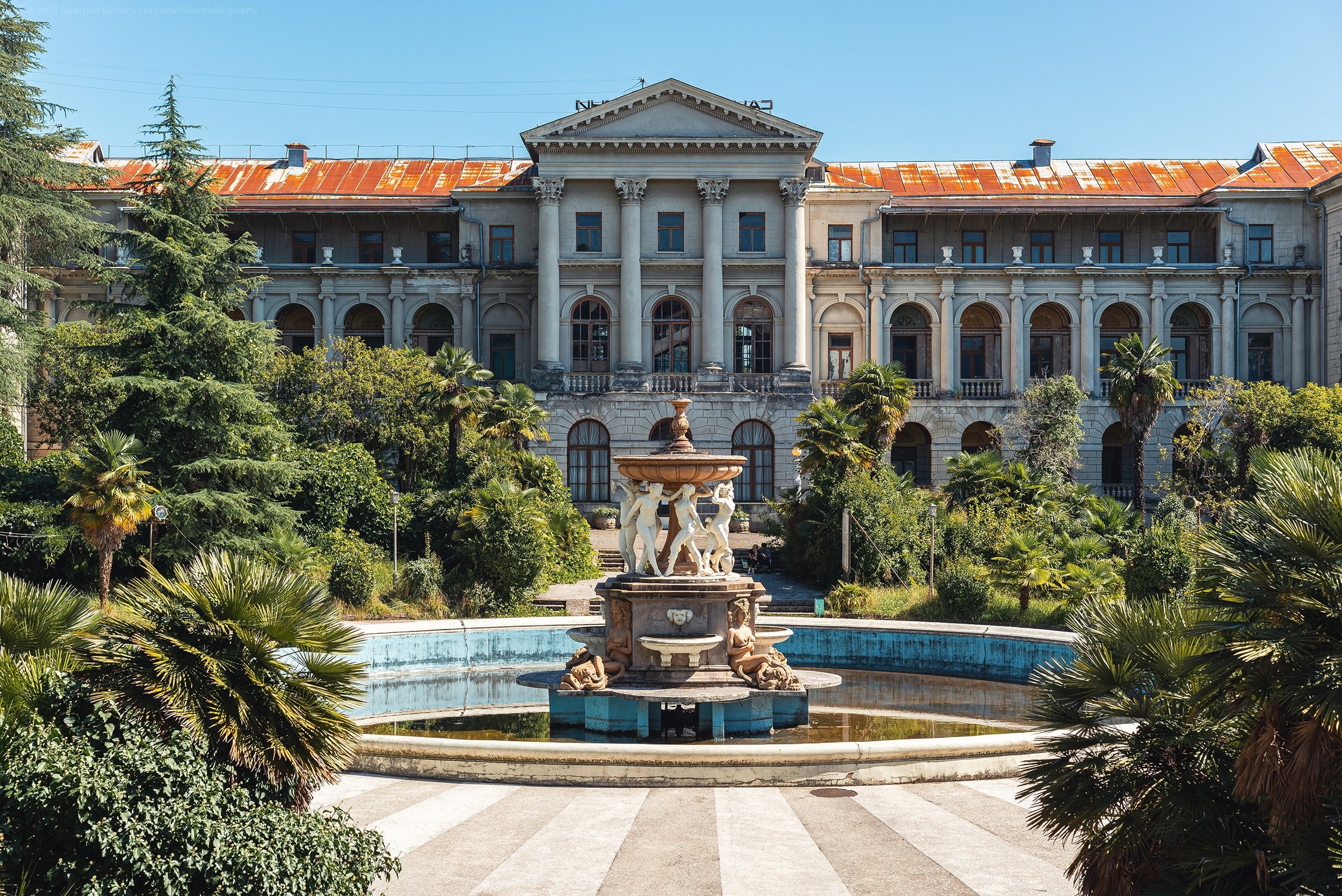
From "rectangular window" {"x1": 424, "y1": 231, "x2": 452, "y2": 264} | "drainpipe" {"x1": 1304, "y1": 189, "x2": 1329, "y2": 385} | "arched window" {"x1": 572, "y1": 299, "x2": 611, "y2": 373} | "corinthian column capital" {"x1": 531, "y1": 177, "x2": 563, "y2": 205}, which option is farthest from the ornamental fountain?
"drainpipe" {"x1": 1304, "y1": 189, "x2": 1329, "y2": 385}

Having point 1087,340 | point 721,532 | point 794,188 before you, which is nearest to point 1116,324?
point 1087,340

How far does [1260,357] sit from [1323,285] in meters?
3.84

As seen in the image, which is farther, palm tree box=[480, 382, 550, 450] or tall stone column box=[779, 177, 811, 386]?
tall stone column box=[779, 177, 811, 386]

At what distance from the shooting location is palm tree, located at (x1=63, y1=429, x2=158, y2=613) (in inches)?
996

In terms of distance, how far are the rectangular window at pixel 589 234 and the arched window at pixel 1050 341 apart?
19477 mm

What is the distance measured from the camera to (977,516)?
104 feet

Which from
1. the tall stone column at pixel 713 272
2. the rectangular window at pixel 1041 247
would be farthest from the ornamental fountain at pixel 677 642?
the rectangular window at pixel 1041 247

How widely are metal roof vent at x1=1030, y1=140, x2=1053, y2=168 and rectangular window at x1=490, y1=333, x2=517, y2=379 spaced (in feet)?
84.4

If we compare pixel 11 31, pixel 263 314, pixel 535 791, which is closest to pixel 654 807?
pixel 535 791

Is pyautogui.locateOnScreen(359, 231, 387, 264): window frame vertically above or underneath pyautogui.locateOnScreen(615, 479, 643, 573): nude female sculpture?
above

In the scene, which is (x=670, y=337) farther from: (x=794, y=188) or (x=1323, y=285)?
(x=1323, y=285)

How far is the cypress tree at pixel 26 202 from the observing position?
110 ft

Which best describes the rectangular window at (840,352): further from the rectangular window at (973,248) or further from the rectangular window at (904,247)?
the rectangular window at (973,248)

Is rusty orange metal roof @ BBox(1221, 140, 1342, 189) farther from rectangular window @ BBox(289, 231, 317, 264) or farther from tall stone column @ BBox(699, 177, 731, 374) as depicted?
rectangular window @ BBox(289, 231, 317, 264)
